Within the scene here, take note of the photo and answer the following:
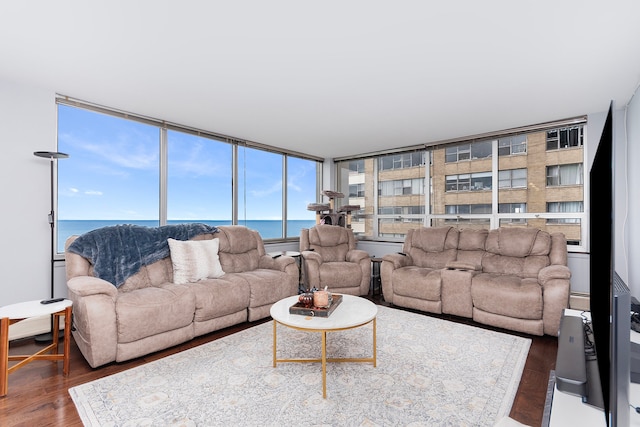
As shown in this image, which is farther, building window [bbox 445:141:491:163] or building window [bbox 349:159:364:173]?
building window [bbox 349:159:364:173]

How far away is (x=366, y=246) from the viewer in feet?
19.5

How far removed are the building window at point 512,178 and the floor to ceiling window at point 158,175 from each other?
127 inches

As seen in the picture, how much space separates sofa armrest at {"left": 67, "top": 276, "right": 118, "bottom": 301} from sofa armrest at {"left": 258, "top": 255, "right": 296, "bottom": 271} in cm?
181

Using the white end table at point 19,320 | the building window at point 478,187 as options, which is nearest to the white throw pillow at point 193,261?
the white end table at point 19,320

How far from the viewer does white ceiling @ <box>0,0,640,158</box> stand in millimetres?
1923

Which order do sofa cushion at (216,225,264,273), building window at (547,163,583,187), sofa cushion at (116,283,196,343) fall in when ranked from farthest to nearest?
building window at (547,163,583,187), sofa cushion at (216,225,264,273), sofa cushion at (116,283,196,343)

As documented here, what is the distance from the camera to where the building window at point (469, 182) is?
4.68 meters

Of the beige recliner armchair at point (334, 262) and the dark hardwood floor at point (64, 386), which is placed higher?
the beige recliner armchair at point (334, 262)

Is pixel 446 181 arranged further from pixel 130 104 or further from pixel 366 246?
pixel 130 104

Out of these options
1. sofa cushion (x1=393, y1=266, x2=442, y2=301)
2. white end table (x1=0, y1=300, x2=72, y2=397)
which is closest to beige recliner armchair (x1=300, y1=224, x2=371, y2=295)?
sofa cushion (x1=393, y1=266, x2=442, y2=301)

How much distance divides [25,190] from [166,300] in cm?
181

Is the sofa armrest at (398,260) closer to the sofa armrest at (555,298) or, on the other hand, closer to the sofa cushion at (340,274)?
the sofa cushion at (340,274)

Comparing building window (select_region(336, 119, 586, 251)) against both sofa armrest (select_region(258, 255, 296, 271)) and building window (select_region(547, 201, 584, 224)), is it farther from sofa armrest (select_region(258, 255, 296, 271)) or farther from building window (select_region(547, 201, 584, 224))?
sofa armrest (select_region(258, 255, 296, 271))

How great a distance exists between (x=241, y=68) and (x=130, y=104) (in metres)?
1.66
